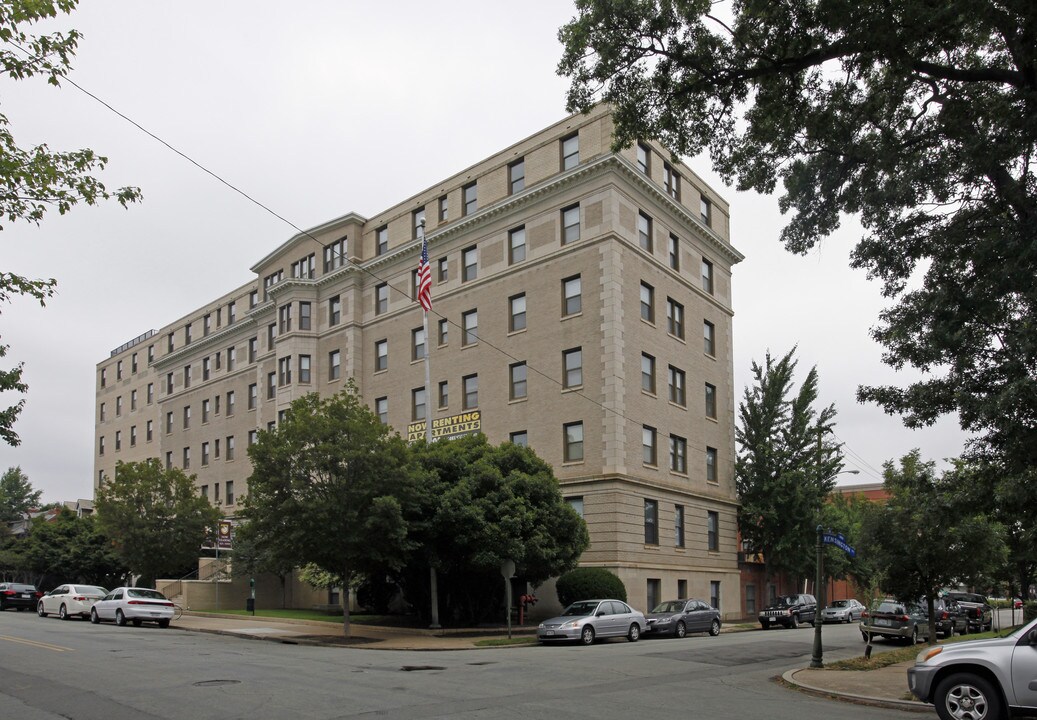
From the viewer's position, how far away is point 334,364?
49.6 metres

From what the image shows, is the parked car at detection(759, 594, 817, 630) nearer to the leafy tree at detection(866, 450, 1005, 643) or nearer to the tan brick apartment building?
the tan brick apartment building

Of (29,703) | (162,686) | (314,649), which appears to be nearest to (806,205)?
(162,686)

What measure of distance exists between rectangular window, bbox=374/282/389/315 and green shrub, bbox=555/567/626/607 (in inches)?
758

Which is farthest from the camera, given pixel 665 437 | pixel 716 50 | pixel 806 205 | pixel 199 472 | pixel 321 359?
pixel 199 472

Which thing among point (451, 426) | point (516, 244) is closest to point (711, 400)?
point (516, 244)

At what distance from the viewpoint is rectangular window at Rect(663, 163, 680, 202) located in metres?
41.4

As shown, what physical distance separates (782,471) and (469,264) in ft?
61.3

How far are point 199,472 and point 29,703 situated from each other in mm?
51063

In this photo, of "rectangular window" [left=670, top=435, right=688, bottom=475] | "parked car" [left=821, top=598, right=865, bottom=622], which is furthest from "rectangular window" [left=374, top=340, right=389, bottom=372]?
"parked car" [left=821, top=598, right=865, bottom=622]

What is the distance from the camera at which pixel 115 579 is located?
54812mm

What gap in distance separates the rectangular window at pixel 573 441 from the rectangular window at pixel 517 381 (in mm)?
3110

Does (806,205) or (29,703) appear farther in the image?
(806,205)

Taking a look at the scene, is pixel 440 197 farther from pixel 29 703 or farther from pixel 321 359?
pixel 29 703

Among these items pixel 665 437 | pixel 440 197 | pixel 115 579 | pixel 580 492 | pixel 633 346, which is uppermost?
pixel 440 197
